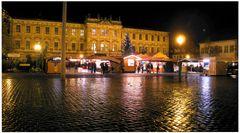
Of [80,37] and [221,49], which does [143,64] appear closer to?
[221,49]

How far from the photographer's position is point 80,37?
81062 mm

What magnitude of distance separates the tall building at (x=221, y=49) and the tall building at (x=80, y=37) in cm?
1840

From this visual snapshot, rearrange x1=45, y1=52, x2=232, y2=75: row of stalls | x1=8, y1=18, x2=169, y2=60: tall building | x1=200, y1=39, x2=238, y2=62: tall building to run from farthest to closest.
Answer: x1=8, y1=18, x2=169, y2=60: tall building < x1=200, y1=39, x2=238, y2=62: tall building < x1=45, y1=52, x2=232, y2=75: row of stalls

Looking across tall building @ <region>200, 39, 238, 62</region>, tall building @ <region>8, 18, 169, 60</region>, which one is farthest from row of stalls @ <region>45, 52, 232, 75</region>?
tall building @ <region>8, 18, 169, 60</region>

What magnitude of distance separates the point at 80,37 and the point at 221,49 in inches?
1308


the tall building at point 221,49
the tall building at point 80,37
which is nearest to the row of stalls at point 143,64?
the tall building at point 221,49

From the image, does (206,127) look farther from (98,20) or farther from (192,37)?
(192,37)

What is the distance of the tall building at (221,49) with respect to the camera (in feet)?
219

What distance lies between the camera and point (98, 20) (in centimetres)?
8144

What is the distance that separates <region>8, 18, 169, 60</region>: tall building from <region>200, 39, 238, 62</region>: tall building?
1840 centimetres

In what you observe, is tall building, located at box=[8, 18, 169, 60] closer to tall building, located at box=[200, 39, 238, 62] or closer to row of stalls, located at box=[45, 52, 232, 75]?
tall building, located at box=[200, 39, 238, 62]

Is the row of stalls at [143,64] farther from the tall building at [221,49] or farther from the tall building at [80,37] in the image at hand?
the tall building at [80,37]

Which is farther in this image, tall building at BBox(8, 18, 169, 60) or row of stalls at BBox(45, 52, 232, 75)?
tall building at BBox(8, 18, 169, 60)

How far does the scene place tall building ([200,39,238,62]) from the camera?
219 feet
